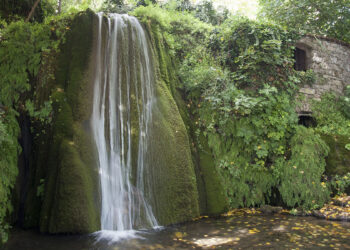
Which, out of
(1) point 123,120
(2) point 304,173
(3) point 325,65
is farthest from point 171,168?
(3) point 325,65

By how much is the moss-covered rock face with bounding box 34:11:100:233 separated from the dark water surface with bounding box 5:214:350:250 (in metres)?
0.32

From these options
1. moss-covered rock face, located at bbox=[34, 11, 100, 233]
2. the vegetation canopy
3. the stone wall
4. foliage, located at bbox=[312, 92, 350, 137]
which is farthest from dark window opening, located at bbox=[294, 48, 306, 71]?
moss-covered rock face, located at bbox=[34, 11, 100, 233]

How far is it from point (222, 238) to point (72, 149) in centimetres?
288

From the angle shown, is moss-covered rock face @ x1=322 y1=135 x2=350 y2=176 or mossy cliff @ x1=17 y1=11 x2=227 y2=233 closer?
mossy cliff @ x1=17 y1=11 x2=227 y2=233

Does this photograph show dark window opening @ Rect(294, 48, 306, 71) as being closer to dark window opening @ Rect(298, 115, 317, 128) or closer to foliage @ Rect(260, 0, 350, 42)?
dark window opening @ Rect(298, 115, 317, 128)

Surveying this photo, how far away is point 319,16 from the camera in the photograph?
1078cm

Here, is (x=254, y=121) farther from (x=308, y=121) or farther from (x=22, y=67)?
(x=22, y=67)

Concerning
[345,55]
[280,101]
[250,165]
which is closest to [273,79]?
[280,101]

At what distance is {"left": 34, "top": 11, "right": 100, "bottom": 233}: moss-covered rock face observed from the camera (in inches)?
171

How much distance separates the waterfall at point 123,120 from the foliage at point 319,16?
23.0 ft

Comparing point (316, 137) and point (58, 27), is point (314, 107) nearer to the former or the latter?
point (316, 137)

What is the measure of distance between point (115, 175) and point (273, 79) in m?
4.94

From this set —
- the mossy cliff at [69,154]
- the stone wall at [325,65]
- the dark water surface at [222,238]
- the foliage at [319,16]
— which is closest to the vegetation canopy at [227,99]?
the mossy cliff at [69,154]

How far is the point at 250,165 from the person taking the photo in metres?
6.38
